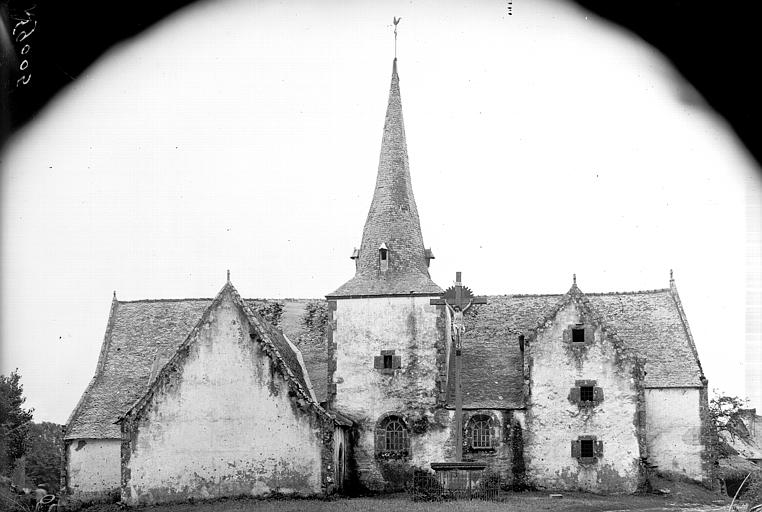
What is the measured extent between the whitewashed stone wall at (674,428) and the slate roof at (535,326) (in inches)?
22.5

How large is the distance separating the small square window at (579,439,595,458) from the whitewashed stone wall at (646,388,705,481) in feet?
17.8

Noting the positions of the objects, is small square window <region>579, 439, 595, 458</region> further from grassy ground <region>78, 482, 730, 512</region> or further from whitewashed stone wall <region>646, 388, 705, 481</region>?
A: whitewashed stone wall <region>646, 388, 705, 481</region>

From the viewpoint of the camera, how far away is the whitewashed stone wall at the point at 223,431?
103 ft

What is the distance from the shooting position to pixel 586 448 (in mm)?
35594

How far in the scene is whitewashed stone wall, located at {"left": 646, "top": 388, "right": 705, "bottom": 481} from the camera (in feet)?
129

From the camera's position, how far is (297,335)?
40.1 meters

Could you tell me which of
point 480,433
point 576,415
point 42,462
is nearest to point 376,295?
point 480,433

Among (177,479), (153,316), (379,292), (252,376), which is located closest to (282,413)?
(252,376)

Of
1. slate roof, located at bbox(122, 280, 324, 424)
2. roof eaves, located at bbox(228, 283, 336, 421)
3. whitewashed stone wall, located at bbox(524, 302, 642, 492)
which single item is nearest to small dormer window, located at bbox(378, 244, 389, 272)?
slate roof, located at bbox(122, 280, 324, 424)

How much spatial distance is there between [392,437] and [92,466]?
43.6ft

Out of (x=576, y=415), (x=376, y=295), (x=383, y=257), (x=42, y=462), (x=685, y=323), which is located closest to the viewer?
(x=576, y=415)

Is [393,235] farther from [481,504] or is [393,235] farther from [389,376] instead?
[481,504]

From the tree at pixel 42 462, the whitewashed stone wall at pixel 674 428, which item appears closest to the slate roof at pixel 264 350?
the whitewashed stone wall at pixel 674 428

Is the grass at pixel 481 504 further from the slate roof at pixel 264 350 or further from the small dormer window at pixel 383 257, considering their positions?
the small dormer window at pixel 383 257
